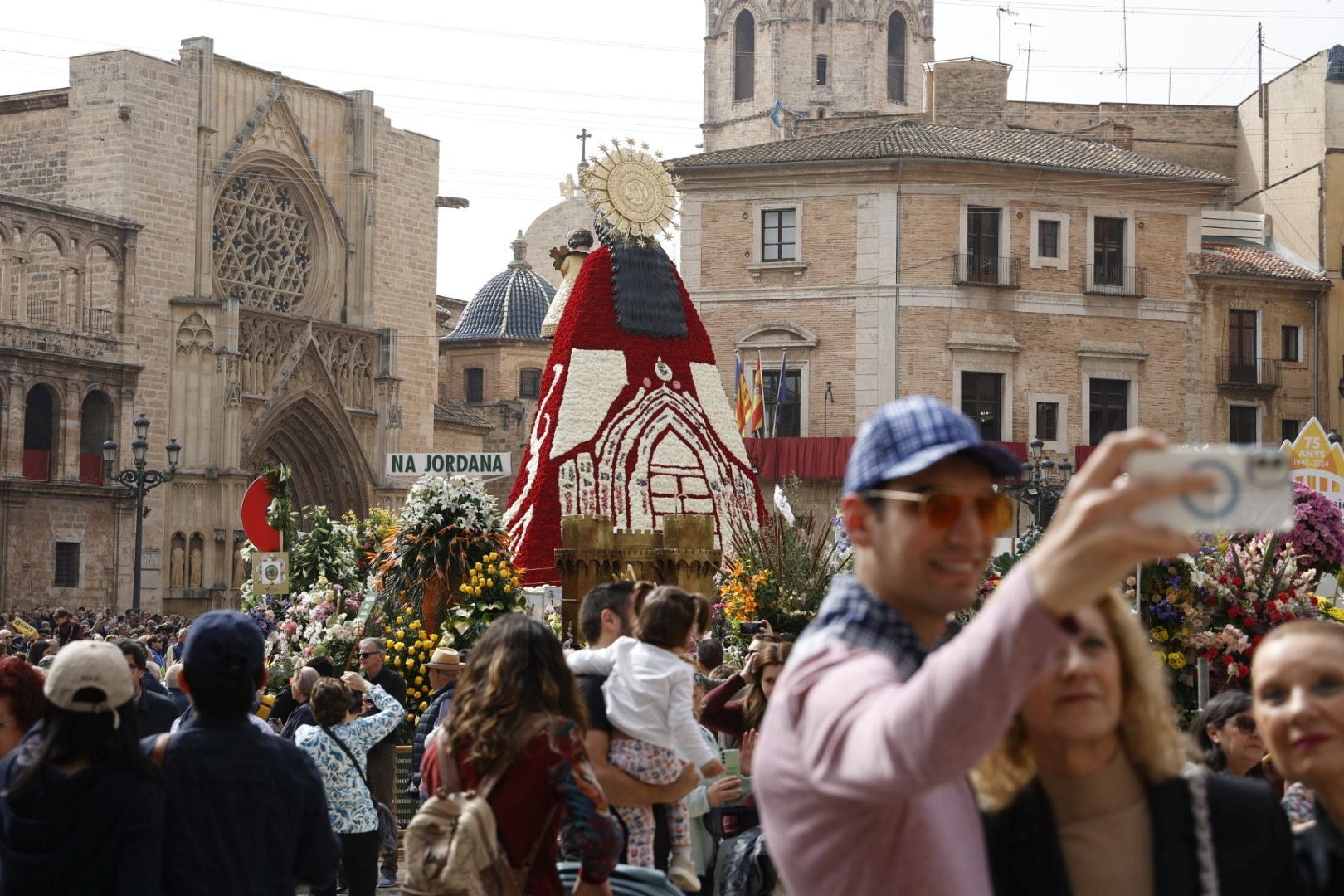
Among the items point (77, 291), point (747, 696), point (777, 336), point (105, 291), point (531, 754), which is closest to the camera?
point (531, 754)

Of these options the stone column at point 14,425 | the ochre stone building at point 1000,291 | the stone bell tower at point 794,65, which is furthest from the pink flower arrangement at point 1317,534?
the stone bell tower at point 794,65

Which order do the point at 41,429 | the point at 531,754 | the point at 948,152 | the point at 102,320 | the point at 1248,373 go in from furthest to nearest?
the point at 1248,373
the point at 102,320
the point at 948,152
the point at 41,429
the point at 531,754

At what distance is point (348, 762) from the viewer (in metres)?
8.45

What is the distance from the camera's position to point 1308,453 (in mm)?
15164

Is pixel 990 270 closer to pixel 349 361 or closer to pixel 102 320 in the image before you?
pixel 349 361

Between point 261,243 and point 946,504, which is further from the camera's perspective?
point 261,243

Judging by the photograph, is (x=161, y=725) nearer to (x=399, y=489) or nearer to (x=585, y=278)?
(x=585, y=278)

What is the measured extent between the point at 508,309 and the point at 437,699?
4974cm

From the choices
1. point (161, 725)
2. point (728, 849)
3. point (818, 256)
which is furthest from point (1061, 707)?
point (818, 256)

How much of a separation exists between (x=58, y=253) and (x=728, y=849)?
3346 cm

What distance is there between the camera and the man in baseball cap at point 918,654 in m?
2.12

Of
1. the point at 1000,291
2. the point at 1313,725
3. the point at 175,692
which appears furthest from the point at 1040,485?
the point at 1313,725

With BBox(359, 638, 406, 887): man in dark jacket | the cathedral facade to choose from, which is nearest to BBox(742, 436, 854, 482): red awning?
the cathedral facade

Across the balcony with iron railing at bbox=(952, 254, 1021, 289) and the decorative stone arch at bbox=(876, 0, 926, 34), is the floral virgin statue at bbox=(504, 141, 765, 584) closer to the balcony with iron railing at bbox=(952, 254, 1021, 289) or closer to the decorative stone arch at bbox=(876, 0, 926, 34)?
the balcony with iron railing at bbox=(952, 254, 1021, 289)
